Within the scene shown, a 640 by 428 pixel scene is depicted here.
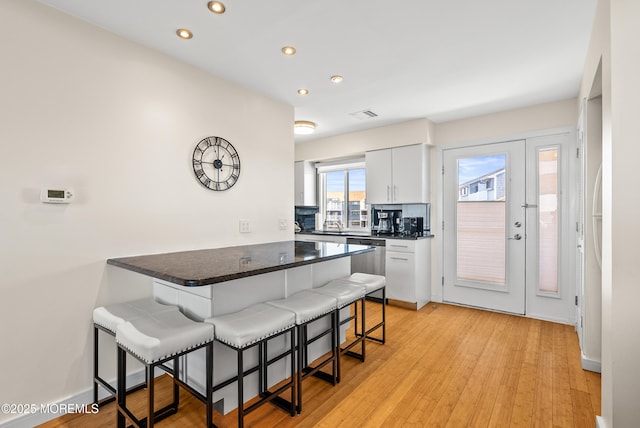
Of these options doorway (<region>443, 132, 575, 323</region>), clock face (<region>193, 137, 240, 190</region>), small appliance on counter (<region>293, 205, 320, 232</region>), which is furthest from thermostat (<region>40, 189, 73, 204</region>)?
doorway (<region>443, 132, 575, 323</region>)

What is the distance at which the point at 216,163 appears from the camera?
9.04ft

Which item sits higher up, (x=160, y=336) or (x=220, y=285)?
(x=220, y=285)

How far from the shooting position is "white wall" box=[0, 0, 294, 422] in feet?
5.67

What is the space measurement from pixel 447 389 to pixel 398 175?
2810mm

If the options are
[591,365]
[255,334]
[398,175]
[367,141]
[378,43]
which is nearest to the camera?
[255,334]

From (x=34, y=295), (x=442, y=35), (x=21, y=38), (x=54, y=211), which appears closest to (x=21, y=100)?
(x=21, y=38)

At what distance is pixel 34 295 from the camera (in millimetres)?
1787

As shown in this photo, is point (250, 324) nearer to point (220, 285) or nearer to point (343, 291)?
point (220, 285)

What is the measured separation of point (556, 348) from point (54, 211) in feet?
13.6

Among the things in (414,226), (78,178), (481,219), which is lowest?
(414,226)

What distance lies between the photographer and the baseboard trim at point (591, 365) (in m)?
2.36

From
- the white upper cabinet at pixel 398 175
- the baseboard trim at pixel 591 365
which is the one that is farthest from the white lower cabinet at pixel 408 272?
the baseboard trim at pixel 591 365

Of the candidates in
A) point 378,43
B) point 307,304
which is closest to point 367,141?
point 378,43

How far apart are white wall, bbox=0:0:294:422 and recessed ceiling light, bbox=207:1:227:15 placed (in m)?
0.79
